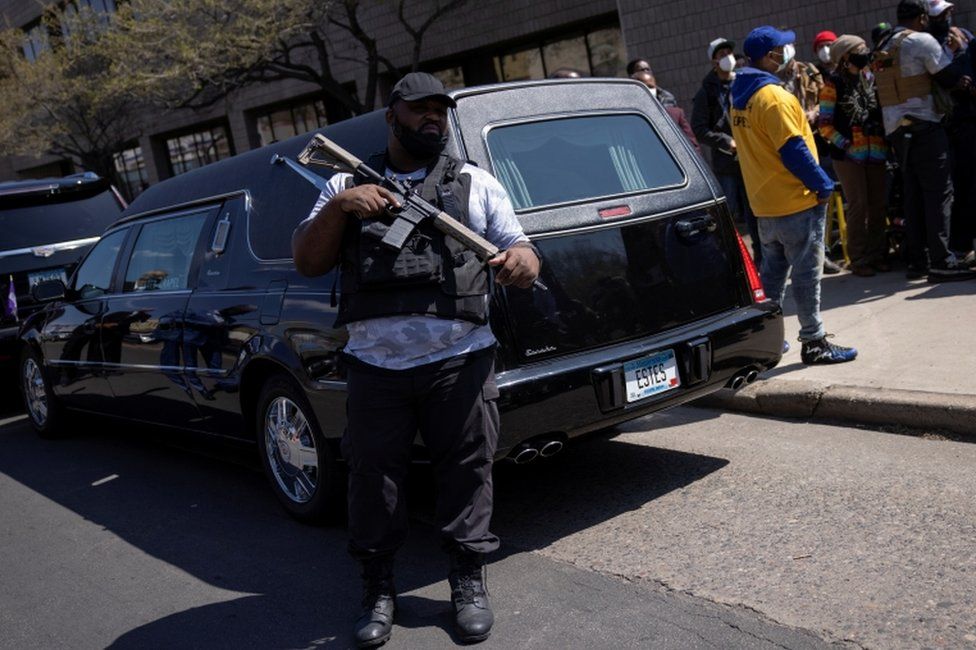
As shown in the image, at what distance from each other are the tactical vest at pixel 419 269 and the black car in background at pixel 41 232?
6.42 metres

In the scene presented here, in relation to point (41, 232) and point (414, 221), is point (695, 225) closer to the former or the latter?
point (414, 221)

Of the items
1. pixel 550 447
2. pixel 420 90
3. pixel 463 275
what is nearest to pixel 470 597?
pixel 550 447

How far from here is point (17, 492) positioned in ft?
Answer: 21.4

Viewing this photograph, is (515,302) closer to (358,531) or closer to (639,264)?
(639,264)

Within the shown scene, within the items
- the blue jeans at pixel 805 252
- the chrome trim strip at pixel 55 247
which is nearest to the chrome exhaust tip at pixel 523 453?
the blue jeans at pixel 805 252

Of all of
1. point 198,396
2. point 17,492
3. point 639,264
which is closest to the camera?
point 639,264

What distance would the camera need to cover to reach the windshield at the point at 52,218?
31.5ft

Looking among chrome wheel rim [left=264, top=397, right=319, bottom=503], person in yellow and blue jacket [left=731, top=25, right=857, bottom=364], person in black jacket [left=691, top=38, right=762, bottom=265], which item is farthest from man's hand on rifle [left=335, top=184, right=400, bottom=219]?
person in black jacket [left=691, top=38, right=762, bottom=265]

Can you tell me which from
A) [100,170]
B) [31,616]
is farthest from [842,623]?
[100,170]

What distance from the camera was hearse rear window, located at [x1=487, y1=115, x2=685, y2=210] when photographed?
454 cm

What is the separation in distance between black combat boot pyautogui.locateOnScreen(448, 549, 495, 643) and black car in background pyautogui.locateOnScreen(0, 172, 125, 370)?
6548 mm

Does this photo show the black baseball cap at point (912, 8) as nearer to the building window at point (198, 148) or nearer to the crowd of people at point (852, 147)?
the crowd of people at point (852, 147)

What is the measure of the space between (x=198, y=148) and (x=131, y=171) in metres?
4.96

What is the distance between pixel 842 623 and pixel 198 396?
3527 millimetres
